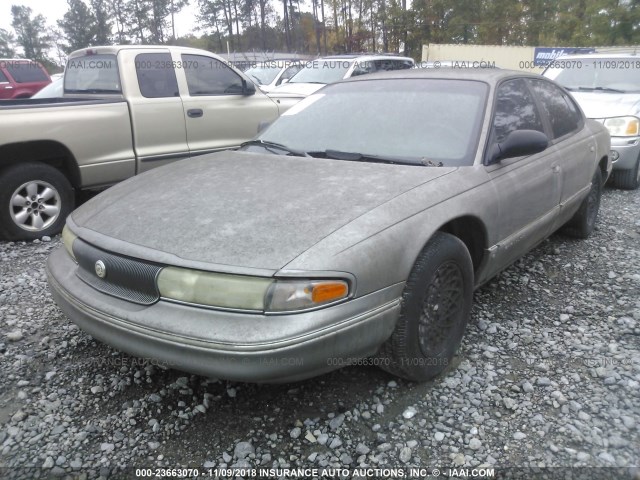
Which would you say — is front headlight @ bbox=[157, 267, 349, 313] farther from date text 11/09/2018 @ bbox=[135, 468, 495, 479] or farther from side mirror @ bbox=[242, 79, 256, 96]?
side mirror @ bbox=[242, 79, 256, 96]

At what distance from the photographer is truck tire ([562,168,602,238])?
14.8 feet

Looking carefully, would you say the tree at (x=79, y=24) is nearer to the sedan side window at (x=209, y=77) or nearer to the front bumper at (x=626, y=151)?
the sedan side window at (x=209, y=77)

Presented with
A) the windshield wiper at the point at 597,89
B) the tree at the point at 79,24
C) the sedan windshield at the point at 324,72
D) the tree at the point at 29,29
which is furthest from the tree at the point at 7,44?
the windshield wiper at the point at 597,89

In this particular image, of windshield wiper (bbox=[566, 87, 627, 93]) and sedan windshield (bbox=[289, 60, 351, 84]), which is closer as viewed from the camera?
windshield wiper (bbox=[566, 87, 627, 93])

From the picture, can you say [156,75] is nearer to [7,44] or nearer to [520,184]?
[520,184]

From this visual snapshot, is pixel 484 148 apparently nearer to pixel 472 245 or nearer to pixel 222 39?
pixel 472 245

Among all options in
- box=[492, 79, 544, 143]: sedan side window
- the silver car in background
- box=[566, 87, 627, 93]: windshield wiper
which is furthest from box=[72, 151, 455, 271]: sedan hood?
box=[566, 87, 627, 93]: windshield wiper

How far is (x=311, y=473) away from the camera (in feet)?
6.77

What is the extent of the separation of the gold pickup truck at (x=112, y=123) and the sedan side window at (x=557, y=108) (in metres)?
2.81

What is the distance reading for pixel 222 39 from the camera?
190 feet

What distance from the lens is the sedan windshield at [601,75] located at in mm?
7332

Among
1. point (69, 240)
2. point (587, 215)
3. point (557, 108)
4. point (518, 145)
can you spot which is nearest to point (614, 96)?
point (587, 215)

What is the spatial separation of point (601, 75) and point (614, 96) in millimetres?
843

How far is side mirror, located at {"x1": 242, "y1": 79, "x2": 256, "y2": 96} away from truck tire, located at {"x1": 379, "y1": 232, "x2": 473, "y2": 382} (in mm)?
4424
